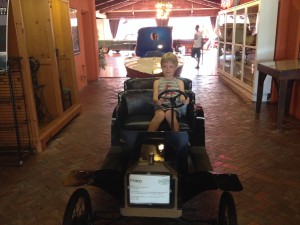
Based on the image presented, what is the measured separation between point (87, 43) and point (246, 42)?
194 inches

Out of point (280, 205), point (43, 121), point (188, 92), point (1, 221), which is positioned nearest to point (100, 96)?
point (43, 121)

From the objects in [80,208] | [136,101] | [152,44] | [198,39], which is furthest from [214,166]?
[198,39]

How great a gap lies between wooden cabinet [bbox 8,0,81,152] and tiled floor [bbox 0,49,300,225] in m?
0.25

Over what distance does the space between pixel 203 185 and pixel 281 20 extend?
4865 millimetres

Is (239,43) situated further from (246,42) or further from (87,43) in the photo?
(87,43)

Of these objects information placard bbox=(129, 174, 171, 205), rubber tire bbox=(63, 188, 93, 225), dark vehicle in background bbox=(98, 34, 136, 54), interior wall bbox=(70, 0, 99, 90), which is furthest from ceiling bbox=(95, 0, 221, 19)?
information placard bbox=(129, 174, 171, 205)

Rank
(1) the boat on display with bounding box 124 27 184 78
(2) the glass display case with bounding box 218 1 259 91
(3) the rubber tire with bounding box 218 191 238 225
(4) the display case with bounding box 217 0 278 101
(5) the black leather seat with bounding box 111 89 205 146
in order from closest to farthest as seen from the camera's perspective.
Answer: (3) the rubber tire with bounding box 218 191 238 225, (5) the black leather seat with bounding box 111 89 205 146, (4) the display case with bounding box 217 0 278 101, (2) the glass display case with bounding box 218 1 259 91, (1) the boat on display with bounding box 124 27 184 78

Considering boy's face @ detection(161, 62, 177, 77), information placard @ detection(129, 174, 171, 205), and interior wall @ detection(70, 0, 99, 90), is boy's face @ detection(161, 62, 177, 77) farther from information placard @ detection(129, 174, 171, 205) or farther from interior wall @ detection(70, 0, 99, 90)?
interior wall @ detection(70, 0, 99, 90)

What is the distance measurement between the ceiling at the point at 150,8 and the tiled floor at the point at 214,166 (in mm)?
15277

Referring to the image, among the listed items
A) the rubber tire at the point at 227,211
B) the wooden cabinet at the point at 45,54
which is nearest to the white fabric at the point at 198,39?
the wooden cabinet at the point at 45,54

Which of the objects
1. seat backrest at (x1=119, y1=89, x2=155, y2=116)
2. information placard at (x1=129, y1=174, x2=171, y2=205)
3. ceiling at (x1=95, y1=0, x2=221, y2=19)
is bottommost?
information placard at (x1=129, y1=174, x2=171, y2=205)

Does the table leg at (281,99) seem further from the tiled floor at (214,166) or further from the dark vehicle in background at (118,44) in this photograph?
the dark vehicle in background at (118,44)

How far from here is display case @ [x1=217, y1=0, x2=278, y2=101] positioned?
585 cm

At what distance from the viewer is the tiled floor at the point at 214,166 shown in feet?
8.23
